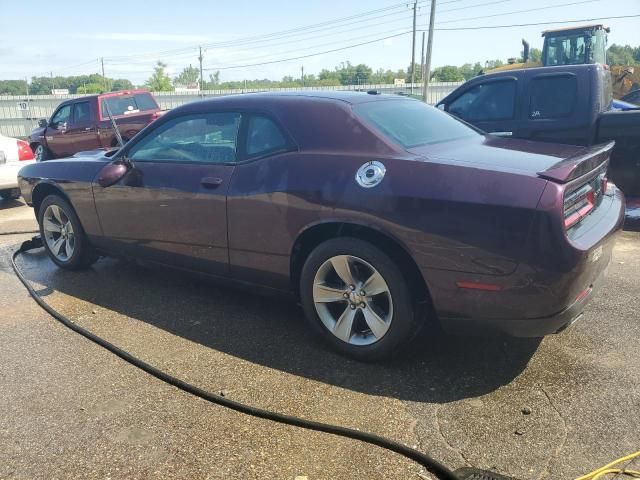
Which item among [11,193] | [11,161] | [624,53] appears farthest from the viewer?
[624,53]

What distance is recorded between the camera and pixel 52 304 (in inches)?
170

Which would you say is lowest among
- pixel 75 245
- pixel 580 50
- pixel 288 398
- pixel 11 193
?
pixel 288 398

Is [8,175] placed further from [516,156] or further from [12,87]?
[12,87]

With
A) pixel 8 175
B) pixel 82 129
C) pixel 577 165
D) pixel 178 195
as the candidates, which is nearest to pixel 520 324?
pixel 577 165

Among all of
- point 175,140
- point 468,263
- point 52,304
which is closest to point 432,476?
point 468,263

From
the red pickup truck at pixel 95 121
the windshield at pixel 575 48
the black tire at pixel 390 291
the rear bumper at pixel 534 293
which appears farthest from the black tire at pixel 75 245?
the windshield at pixel 575 48

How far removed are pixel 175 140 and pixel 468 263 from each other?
2.44 m

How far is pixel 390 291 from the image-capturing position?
298 centimetres

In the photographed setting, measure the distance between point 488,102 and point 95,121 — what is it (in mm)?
8389

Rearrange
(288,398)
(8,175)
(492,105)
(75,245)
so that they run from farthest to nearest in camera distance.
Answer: (8,175) < (492,105) < (75,245) < (288,398)

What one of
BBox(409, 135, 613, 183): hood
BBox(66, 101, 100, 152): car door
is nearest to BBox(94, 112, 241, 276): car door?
BBox(409, 135, 613, 183): hood

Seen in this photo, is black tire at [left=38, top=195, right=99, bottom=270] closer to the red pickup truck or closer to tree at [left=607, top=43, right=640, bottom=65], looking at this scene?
the red pickup truck

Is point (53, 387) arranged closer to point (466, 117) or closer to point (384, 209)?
point (384, 209)

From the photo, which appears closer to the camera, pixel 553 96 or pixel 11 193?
pixel 553 96
